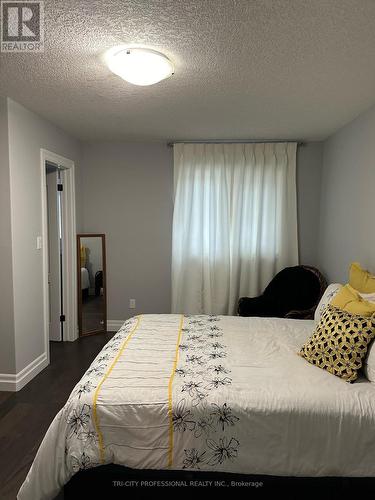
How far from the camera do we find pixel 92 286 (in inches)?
171

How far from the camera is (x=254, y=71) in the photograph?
219 centimetres

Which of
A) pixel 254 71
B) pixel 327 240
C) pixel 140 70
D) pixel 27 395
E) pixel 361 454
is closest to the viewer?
pixel 361 454

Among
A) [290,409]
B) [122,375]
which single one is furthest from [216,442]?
[122,375]

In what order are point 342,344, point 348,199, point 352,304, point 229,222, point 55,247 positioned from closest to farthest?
point 342,344 < point 352,304 < point 348,199 < point 55,247 < point 229,222

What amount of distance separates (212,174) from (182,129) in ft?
2.39

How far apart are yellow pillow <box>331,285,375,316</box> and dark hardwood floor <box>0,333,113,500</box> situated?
2.26 m

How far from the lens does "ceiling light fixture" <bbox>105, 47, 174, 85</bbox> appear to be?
75.4 inches

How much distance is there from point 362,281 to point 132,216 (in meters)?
2.84

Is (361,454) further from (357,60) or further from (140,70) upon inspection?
(140,70)

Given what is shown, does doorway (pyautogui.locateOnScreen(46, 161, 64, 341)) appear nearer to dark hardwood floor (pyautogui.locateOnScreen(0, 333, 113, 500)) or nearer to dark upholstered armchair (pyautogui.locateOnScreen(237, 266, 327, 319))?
dark hardwood floor (pyautogui.locateOnScreen(0, 333, 113, 500))

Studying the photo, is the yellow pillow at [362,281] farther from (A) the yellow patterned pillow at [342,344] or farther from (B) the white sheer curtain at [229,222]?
(B) the white sheer curtain at [229,222]

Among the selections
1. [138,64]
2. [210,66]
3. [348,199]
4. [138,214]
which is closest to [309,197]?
[348,199]

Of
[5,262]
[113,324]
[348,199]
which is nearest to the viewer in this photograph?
[5,262]

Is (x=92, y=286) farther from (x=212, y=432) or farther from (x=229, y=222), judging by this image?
(x=212, y=432)
